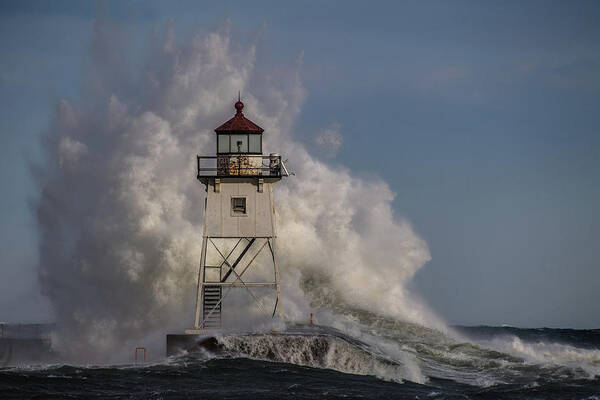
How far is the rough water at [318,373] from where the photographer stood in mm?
22594

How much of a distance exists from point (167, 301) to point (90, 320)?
3.21 metres

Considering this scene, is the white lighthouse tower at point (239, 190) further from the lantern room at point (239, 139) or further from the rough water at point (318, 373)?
the rough water at point (318, 373)

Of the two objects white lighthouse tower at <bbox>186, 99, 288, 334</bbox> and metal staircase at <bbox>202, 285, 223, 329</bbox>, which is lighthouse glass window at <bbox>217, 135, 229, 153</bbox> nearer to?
white lighthouse tower at <bbox>186, 99, 288, 334</bbox>

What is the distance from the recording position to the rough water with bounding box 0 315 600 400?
22.6 metres

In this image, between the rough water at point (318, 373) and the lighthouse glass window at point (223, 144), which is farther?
the lighthouse glass window at point (223, 144)

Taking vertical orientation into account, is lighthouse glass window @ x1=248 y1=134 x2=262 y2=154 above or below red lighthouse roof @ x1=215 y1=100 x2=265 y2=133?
below

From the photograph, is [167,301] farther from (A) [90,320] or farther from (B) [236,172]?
(B) [236,172]

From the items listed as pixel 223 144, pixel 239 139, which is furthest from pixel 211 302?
pixel 239 139

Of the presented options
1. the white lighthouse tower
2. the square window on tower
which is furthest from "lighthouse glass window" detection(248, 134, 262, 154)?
the square window on tower

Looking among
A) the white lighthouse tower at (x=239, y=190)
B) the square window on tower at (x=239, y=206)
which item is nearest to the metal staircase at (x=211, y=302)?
the white lighthouse tower at (x=239, y=190)

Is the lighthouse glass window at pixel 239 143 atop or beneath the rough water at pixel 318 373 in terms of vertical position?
atop

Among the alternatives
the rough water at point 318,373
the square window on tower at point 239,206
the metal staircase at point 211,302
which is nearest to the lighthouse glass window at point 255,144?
the square window on tower at point 239,206

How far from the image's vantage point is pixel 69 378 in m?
23.8

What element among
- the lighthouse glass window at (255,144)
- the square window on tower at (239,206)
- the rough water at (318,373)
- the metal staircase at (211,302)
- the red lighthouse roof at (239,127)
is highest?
the red lighthouse roof at (239,127)
